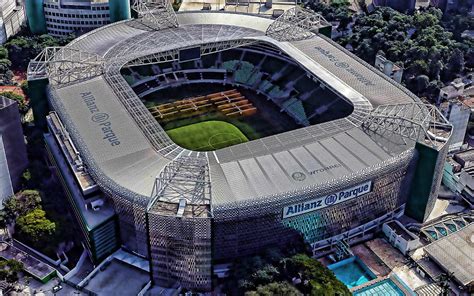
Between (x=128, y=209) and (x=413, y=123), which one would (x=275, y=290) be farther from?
(x=413, y=123)

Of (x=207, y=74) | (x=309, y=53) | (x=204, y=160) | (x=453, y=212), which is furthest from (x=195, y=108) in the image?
(x=453, y=212)

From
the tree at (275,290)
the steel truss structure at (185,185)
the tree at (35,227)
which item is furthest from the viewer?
the tree at (35,227)

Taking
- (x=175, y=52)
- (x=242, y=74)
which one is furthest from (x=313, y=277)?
(x=242, y=74)

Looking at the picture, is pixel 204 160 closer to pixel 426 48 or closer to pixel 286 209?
pixel 286 209

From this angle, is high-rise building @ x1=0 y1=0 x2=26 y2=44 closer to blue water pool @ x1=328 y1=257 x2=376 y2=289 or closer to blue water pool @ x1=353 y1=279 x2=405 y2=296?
blue water pool @ x1=328 y1=257 x2=376 y2=289

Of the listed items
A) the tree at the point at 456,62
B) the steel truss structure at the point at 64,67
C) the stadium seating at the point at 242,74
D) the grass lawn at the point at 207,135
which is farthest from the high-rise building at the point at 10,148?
the tree at the point at 456,62

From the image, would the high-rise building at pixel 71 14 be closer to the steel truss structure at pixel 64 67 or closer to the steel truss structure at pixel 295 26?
the steel truss structure at pixel 64 67

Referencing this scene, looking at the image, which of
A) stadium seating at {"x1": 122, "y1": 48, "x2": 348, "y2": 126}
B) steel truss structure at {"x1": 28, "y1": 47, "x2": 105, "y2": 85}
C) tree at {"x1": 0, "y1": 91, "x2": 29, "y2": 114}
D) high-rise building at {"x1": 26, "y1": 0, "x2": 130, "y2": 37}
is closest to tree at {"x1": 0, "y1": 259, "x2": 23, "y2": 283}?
steel truss structure at {"x1": 28, "y1": 47, "x2": 105, "y2": 85}
